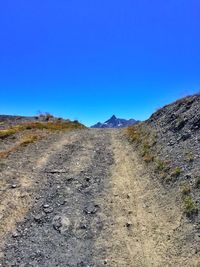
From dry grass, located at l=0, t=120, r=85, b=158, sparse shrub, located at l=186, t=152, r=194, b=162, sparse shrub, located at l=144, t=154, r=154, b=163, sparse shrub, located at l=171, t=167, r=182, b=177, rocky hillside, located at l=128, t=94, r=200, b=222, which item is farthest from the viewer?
dry grass, located at l=0, t=120, r=85, b=158

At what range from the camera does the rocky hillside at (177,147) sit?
18.2 meters

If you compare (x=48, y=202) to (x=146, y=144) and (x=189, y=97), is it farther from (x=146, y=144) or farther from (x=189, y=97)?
(x=189, y=97)

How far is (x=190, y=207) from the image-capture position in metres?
16.4

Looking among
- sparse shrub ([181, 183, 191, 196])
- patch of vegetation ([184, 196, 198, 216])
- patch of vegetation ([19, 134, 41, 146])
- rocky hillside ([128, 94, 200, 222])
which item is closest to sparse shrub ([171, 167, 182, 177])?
rocky hillside ([128, 94, 200, 222])

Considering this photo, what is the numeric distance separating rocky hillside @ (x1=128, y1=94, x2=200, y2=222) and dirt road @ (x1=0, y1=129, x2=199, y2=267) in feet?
2.26

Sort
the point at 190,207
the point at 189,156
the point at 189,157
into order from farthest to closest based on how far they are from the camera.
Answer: the point at 189,156
the point at 189,157
the point at 190,207

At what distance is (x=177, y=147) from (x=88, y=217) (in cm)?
1052

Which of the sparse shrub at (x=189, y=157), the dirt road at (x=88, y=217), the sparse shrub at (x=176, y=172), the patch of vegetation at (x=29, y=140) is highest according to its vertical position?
the patch of vegetation at (x=29, y=140)

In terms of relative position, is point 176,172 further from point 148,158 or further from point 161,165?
point 148,158

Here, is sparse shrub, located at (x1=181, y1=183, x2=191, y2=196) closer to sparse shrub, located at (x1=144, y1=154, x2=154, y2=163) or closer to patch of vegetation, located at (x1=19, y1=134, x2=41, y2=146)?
sparse shrub, located at (x1=144, y1=154, x2=154, y2=163)

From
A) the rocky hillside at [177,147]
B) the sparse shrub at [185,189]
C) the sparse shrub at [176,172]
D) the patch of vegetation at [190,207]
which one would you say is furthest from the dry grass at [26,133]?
the patch of vegetation at [190,207]

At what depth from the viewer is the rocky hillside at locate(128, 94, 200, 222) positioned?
18156mm

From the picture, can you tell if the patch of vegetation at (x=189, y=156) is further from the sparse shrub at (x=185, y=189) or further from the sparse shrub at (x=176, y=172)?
the sparse shrub at (x=185, y=189)

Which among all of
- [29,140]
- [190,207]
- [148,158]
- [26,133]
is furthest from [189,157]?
[26,133]
